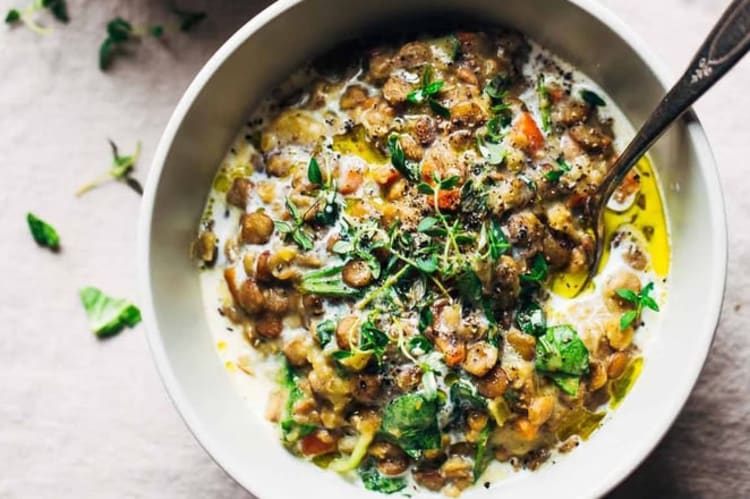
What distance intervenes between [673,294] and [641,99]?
0.57 metres

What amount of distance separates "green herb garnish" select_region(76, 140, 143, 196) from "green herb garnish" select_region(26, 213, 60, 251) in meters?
0.15

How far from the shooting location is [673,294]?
9.62ft

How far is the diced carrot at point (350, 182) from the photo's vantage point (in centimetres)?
290

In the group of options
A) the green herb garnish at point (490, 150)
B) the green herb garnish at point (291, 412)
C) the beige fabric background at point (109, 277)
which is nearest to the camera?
the green herb garnish at point (490, 150)

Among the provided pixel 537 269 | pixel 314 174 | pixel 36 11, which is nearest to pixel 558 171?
pixel 537 269

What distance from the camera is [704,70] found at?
2445mm

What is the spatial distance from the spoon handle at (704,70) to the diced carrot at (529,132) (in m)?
0.26

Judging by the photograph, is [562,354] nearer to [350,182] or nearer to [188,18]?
[350,182]

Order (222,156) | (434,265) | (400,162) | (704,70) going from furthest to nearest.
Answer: (222,156) → (400,162) → (434,265) → (704,70)

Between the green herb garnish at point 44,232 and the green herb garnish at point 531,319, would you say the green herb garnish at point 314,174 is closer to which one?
the green herb garnish at point 531,319

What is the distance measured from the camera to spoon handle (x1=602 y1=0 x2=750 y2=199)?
2.34m

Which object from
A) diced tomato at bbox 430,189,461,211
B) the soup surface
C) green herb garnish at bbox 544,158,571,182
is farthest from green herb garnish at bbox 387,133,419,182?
green herb garnish at bbox 544,158,571,182

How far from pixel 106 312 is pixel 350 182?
1047 millimetres

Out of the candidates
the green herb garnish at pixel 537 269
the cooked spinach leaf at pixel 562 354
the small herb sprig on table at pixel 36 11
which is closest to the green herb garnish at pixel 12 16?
the small herb sprig on table at pixel 36 11
